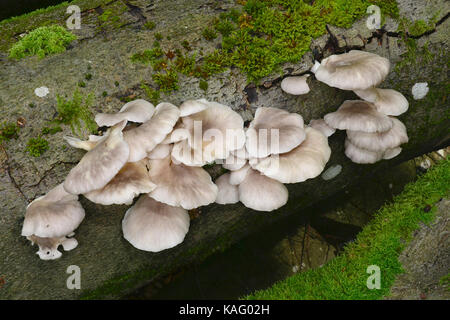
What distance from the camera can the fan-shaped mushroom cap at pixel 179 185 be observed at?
88.1 inches

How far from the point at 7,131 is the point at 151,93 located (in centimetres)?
99

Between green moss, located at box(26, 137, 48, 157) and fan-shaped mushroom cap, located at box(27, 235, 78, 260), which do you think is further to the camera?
fan-shaped mushroom cap, located at box(27, 235, 78, 260)

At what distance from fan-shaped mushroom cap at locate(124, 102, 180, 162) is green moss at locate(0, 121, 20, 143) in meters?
0.77

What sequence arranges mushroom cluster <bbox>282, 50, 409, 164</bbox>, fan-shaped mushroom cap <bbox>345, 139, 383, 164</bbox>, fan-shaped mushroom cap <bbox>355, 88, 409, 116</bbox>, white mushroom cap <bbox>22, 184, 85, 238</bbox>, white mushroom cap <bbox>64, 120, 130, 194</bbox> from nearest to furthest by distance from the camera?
white mushroom cap <bbox>64, 120, 130, 194</bbox>
white mushroom cap <bbox>22, 184, 85, 238</bbox>
mushroom cluster <bbox>282, 50, 409, 164</bbox>
fan-shaped mushroom cap <bbox>355, 88, 409, 116</bbox>
fan-shaped mushroom cap <bbox>345, 139, 383, 164</bbox>

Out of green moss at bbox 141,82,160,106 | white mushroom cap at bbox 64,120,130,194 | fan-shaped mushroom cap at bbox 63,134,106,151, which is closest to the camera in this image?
white mushroom cap at bbox 64,120,130,194

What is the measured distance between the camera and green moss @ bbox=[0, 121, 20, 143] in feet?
7.41

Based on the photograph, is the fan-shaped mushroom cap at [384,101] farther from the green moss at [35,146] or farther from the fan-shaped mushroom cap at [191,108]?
the green moss at [35,146]

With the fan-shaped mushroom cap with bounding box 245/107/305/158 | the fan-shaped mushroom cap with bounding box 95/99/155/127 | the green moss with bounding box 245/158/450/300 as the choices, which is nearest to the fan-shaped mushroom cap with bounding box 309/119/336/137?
the fan-shaped mushroom cap with bounding box 245/107/305/158

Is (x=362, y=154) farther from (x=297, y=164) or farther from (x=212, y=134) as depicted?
(x=212, y=134)

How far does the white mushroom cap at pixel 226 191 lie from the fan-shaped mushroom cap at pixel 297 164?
0.29 m

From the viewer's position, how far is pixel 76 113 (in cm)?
239

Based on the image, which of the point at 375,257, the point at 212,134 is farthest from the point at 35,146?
the point at 375,257

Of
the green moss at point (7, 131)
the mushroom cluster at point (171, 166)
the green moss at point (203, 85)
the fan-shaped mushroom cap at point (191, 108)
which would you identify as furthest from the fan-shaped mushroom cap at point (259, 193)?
the green moss at point (7, 131)

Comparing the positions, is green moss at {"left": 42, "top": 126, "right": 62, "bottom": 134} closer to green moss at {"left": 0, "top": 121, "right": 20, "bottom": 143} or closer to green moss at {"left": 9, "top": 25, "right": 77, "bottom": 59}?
green moss at {"left": 0, "top": 121, "right": 20, "bottom": 143}
